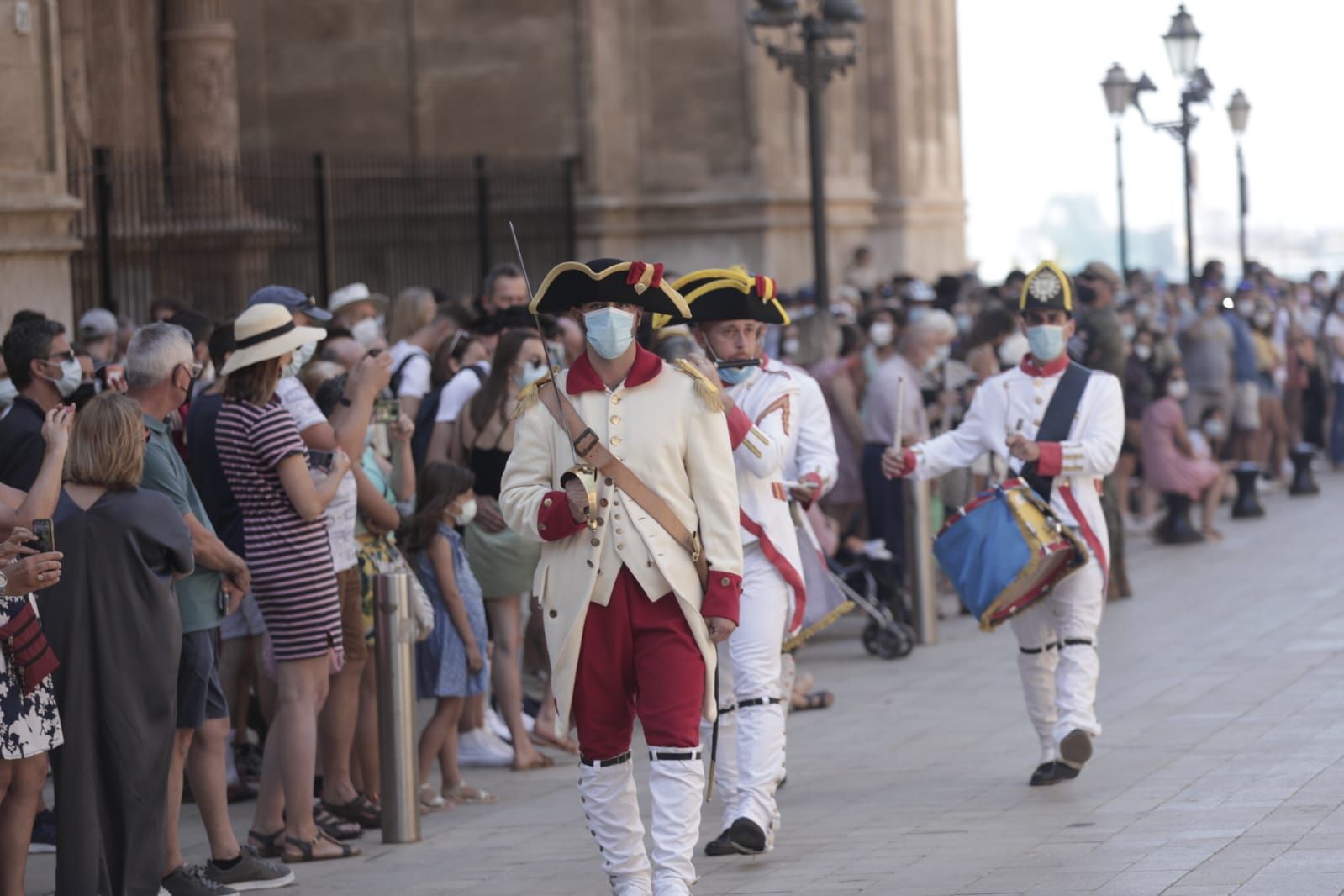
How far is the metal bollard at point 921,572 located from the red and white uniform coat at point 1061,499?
432 centimetres

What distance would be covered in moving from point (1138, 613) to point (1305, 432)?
11297 mm

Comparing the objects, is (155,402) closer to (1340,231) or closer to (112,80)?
(112,80)

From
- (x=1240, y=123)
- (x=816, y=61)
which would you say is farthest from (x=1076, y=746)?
(x=1240, y=123)

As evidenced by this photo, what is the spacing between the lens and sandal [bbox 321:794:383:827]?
30.3 feet

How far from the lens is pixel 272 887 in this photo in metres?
8.20

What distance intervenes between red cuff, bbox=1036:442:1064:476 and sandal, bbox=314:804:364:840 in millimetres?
3067

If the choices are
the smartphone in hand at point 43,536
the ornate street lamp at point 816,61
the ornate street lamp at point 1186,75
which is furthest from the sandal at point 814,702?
the ornate street lamp at point 1186,75

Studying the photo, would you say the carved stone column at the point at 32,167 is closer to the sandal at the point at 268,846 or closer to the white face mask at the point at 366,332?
the white face mask at the point at 366,332

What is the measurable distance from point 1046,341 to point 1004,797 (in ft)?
6.08

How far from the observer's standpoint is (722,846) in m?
8.31

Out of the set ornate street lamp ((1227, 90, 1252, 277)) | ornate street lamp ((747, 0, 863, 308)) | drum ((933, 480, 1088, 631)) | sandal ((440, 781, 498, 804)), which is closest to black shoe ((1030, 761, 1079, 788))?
drum ((933, 480, 1088, 631))

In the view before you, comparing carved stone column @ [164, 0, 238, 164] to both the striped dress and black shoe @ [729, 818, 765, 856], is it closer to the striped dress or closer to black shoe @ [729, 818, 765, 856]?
the striped dress

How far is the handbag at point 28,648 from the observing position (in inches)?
275

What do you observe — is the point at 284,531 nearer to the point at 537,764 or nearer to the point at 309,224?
the point at 537,764
